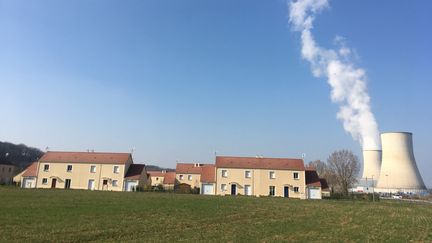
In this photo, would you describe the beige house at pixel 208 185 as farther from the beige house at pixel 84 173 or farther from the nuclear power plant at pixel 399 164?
the nuclear power plant at pixel 399 164

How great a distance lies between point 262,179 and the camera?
5366 cm

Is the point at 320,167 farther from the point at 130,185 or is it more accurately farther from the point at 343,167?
the point at 130,185

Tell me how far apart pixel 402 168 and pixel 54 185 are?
56.0 m

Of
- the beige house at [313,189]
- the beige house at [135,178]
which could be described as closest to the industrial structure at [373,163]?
the beige house at [313,189]

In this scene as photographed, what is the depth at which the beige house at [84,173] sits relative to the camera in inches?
2154

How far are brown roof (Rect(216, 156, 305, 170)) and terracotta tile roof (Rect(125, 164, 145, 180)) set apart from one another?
12763 mm

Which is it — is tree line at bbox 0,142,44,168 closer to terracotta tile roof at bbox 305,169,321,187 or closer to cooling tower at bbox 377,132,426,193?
terracotta tile roof at bbox 305,169,321,187

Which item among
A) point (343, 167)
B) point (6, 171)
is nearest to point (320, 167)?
point (343, 167)

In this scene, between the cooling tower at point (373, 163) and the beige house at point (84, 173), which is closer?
the beige house at point (84, 173)

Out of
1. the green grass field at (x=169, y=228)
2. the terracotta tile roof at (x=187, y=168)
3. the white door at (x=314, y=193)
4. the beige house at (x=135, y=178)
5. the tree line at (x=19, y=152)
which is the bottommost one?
the green grass field at (x=169, y=228)

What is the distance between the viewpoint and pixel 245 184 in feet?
176

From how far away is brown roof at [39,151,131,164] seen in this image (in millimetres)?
56125

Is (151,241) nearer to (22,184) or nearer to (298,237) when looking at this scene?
(298,237)

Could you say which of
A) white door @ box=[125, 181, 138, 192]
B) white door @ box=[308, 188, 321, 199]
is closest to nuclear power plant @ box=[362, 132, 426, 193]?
white door @ box=[308, 188, 321, 199]
